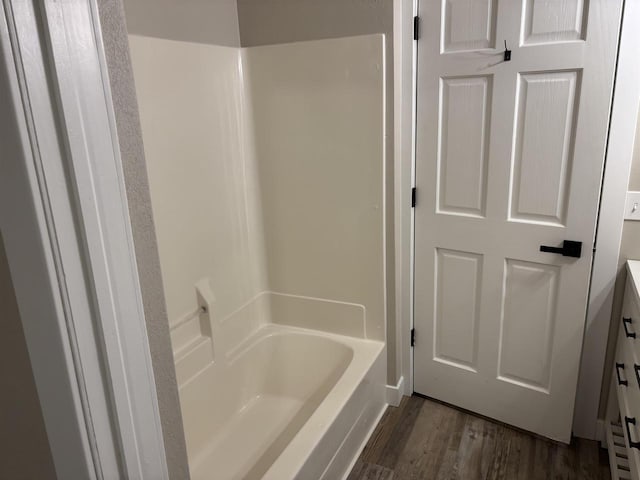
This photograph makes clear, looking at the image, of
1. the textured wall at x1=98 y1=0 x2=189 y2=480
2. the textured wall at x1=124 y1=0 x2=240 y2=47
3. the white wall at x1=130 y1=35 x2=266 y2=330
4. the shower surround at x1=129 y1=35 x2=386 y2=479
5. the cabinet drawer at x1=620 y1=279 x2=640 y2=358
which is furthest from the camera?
the shower surround at x1=129 y1=35 x2=386 y2=479

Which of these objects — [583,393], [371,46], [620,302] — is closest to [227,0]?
[371,46]

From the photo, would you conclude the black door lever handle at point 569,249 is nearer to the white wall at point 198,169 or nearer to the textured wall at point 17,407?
the white wall at point 198,169

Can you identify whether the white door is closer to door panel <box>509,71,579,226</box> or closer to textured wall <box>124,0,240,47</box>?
door panel <box>509,71,579,226</box>

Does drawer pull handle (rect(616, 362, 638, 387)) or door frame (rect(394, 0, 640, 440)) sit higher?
door frame (rect(394, 0, 640, 440))

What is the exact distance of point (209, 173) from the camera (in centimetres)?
205

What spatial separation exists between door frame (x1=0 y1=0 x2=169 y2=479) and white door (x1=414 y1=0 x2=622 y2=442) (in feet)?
5.67

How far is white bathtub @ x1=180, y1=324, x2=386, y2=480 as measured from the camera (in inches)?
70.7

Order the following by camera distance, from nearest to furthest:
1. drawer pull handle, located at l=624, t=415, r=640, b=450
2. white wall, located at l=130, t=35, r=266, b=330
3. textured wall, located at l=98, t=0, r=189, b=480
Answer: textured wall, located at l=98, t=0, r=189, b=480 → drawer pull handle, located at l=624, t=415, r=640, b=450 → white wall, located at l=130, t=35, r=266, b=330

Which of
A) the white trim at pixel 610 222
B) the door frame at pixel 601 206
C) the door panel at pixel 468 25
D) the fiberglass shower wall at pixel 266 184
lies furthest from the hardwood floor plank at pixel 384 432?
the door panel at pixel 468 25

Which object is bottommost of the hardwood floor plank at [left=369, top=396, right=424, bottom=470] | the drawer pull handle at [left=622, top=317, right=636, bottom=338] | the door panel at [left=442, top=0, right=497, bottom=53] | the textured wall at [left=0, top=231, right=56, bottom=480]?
the hardwood floor plank at [left=369, top=396, right=424, bottom=470]

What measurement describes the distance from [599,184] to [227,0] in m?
1.77

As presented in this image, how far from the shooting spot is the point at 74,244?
1.87ft

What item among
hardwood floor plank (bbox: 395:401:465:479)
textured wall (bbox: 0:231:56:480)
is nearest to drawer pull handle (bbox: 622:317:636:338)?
hardwood floor plank (bbox: 395:401:465:479)

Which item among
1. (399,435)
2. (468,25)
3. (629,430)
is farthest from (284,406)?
(468,25)
